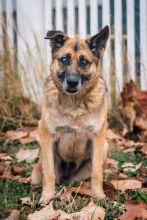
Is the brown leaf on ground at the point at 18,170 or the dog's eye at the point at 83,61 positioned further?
the brown leaf on ground at the point at 18,170

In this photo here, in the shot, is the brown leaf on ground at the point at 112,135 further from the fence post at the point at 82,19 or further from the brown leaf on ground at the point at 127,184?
the brown leaf on ground at the point at 127,184

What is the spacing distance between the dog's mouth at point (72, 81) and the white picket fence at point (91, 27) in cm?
252

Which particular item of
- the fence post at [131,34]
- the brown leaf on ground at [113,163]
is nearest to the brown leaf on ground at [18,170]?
the brown leaf on ground at [113,163]

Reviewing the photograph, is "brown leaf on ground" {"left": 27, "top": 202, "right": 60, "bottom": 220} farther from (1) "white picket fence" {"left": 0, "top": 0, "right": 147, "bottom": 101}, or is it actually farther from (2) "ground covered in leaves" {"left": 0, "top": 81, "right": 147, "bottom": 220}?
(1) "white picket fence" {"left": 0, "top": 0, "right": 147, "bottom": 101}

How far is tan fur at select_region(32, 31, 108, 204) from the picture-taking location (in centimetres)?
440

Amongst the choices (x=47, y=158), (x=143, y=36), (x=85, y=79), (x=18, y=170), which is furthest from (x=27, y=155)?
(x=143, y=36)

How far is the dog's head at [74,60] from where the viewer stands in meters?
4.27

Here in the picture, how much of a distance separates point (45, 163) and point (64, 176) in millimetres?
518

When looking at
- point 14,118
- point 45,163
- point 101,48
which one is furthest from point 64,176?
point 14,118

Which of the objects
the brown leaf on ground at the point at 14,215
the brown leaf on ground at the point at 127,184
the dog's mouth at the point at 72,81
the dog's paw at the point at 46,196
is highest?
the dog's mouth at the point at 72,81

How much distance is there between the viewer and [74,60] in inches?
170

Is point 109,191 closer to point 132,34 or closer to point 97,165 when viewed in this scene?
point 97,165

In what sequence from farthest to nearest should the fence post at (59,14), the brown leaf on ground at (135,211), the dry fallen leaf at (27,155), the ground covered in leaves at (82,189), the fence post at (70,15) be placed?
the fence post at (59,14) → the fence post at (70,15) → the dry fallen leaf at (27,155) → the ground covered in leaves at (82,189) → the brown leaf on ground at (135,211)

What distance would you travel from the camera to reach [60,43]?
448cm
